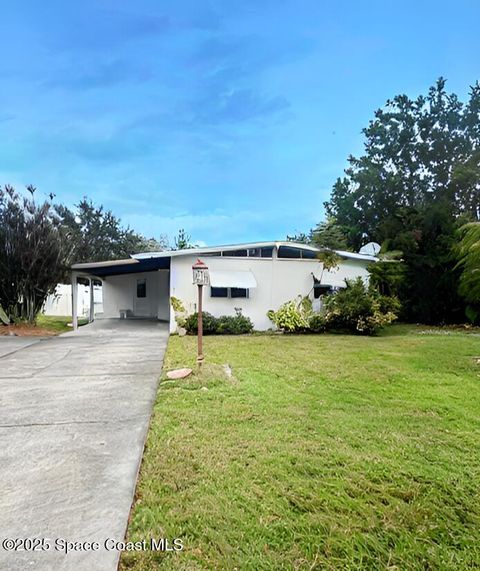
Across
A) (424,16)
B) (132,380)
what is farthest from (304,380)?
(424,16)

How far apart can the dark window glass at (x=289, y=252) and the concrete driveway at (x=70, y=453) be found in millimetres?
10732

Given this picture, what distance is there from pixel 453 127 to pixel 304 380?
89.9ft

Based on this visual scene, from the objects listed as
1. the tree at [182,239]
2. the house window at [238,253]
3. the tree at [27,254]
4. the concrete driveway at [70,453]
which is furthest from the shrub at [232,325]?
the tree at [182,239]

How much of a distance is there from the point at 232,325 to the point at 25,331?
9412mm

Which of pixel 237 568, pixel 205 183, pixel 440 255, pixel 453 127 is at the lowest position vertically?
pixel 237 568

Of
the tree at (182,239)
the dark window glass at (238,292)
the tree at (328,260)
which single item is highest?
the tree at (182,239)

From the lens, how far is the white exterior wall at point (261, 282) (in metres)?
17.8

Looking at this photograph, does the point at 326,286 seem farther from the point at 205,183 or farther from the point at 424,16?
the point at 205,183

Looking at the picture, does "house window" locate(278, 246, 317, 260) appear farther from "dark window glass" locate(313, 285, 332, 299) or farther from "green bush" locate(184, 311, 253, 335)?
"green bush" locate(184, 311, 253, 335)

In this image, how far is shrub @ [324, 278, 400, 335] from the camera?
55.2 feet

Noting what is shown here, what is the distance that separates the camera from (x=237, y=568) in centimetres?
248

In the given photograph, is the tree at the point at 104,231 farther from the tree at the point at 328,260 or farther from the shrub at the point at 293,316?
the tree at the point at 328,260

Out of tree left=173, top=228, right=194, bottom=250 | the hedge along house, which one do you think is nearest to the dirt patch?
the hedge along house

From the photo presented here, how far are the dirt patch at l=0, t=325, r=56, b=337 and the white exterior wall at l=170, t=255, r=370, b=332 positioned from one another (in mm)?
6056
